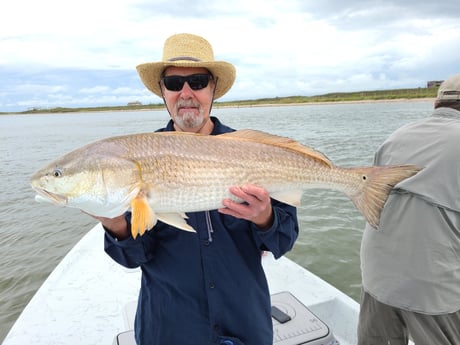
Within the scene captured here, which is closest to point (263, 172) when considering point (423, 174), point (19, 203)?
point (423, 174)

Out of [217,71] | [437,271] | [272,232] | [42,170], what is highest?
[217,71]

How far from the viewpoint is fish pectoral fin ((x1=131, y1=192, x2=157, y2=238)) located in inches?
77.9

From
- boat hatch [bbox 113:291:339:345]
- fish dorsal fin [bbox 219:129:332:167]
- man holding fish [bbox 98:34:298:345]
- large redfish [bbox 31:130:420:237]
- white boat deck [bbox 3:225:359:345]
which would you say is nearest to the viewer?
large redfish [bbox 31:130:420:237]

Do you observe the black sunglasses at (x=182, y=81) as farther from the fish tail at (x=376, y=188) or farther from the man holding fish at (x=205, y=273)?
the fish tail at (x=376, y=188)

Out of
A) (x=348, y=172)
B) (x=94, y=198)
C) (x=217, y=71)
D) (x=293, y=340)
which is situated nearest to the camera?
(x=94, y=198)

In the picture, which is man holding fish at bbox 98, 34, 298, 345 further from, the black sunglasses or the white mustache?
the black sunglasses

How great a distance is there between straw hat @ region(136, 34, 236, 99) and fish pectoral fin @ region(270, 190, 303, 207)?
3.39 feet

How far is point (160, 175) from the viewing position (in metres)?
2.13

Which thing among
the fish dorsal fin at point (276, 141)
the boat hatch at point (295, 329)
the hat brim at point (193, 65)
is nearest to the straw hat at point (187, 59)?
the hat brim at point (193, 65)

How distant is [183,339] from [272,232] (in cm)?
86

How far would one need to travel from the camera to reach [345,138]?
2339 centimetres

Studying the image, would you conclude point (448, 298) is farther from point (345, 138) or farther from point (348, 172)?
point (345, 138)

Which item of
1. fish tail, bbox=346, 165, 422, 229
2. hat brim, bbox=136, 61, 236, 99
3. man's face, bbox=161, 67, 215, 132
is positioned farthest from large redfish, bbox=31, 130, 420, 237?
hat brim, bbox=136, 61, 236, 99

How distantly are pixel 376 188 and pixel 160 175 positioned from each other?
1.40 m
